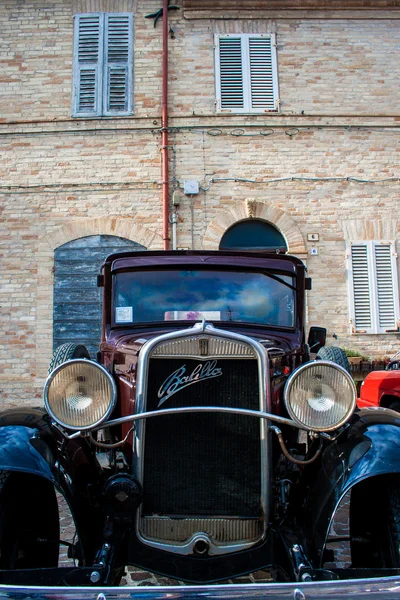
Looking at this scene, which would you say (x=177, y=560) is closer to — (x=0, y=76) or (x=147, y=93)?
(x=147, y=93)

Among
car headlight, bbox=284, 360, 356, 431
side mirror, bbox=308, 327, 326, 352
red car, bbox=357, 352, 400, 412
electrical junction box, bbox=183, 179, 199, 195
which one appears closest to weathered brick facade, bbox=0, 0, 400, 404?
electrical junction box, bbox=183, 179, 199, 195

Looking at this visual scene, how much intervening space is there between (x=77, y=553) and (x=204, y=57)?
9.42m

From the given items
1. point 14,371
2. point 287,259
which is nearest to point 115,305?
point 287,259

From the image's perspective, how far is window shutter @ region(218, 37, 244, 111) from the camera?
9.64 metres

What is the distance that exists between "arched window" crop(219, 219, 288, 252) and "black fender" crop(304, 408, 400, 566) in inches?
274

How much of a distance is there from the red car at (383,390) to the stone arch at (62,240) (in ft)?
14.5

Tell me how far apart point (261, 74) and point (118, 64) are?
9.04 feet

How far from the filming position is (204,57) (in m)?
9.70

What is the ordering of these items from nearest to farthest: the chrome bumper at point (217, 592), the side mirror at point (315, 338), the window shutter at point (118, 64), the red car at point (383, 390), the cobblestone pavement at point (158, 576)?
the chrome bumper at point (217, 592) → the cobblestone pavement at point (158, 576) → the side mirror at point (315, 338) → the red car at point (383, 390) → the window shutter at point (118, 64)

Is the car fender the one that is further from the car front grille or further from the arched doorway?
the arched doorway

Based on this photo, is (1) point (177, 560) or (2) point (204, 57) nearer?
(1) point (177, 560)

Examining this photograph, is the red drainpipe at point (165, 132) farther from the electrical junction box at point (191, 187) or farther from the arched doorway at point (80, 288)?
the arched doorway at point (80, 288)

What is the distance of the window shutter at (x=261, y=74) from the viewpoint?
964 cm

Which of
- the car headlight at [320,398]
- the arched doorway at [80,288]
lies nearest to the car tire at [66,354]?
the car headlight at [320,398]
